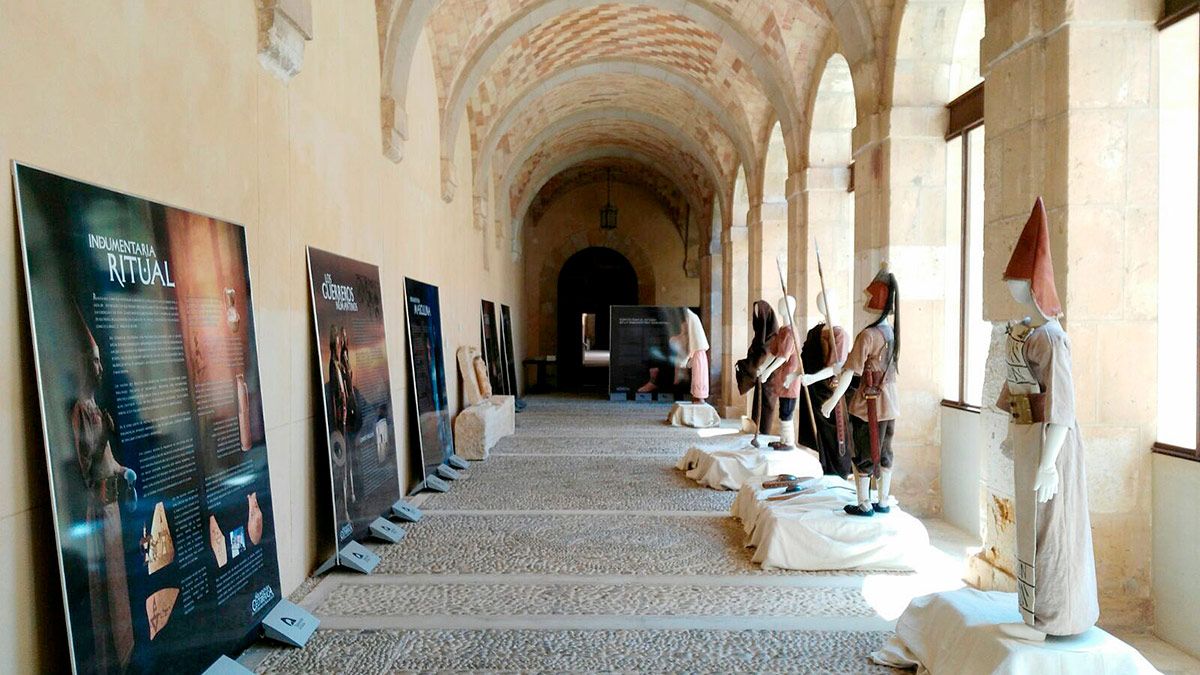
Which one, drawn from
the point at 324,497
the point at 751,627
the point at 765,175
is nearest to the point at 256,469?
the point at 324,497

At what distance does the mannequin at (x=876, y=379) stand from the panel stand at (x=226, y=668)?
3.04m

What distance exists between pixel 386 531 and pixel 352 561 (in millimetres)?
626

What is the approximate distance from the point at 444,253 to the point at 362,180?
129 inches

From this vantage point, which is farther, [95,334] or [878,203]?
[878,203]

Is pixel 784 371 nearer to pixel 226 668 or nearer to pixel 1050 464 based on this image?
pixel 1050 464

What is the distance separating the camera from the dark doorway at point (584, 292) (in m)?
21.6

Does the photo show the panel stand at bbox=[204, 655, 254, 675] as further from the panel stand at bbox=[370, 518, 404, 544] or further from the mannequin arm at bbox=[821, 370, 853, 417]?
the mannequin arm at bbox=[821, 370, 853, 417]

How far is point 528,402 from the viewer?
1531 cm

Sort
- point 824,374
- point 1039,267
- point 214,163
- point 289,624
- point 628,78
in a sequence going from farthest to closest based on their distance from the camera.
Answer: point 628,78 → point 824,374 → point 289,624 → point 214,163 → point 1039,267

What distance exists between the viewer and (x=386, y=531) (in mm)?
5141

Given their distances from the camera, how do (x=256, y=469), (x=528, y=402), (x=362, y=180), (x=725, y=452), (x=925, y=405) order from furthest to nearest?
(x=528, y=402)
(x=725, y=452)
(x=925, y=405)
(x=362, y=180)
(x=256, y=469)

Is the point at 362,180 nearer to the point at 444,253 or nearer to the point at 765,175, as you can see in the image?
the point at 444,253

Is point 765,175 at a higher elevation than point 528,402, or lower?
higher

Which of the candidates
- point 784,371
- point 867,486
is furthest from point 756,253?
point 867,486
